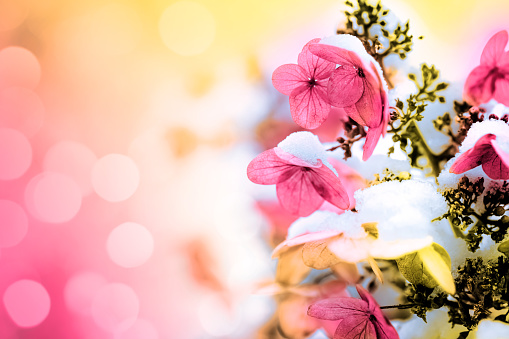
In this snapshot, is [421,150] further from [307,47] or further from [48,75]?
[48,75]

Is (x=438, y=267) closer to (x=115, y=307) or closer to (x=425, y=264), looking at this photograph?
(x=425, y=264)

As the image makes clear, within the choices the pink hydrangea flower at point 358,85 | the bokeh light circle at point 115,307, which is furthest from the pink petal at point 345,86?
the bokeh light circle at point 115,307

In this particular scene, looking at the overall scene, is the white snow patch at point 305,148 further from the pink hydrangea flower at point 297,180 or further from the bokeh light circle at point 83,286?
the bokeh light circle at point 83,286

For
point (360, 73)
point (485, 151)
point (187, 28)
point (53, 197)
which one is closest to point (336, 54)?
point (360, 73)

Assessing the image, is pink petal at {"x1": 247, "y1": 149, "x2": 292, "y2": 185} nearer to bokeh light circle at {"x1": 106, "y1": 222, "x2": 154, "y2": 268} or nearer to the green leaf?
the green leaf

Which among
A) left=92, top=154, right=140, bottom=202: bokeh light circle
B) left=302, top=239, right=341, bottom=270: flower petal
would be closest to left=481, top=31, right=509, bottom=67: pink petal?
left=302, top=239, right=341, bottom=270: flower petal
